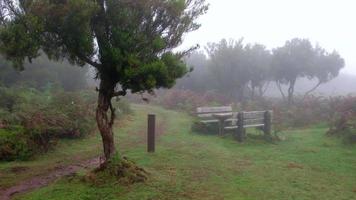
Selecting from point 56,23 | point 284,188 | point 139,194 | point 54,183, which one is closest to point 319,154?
point 284,188

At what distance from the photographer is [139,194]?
7848 millimetres

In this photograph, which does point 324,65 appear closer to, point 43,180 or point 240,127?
point 240,127

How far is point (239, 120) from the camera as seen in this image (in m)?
15.4

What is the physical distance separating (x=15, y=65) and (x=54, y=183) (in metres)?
2.55

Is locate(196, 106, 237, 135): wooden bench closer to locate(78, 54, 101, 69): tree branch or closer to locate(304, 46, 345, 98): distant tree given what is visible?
locate(78, 54, 101, 69): tree branch

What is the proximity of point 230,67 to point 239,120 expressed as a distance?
2022 centimetres

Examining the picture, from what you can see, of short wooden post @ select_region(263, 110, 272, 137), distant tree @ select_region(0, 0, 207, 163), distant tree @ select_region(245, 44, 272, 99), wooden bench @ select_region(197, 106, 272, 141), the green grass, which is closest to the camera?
distant tree @ select_region(0, 0, 207, 163)

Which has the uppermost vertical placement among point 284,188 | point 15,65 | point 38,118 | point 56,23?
point 56,23

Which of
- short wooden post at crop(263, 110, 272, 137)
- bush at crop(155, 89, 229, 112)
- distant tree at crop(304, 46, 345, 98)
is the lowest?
short wooden post at crop(263, 110, 272, 137)

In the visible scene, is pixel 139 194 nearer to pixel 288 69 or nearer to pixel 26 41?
pixel 26 41

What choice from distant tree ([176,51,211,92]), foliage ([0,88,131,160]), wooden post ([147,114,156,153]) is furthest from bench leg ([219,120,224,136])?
distant tree ([176,51,211,92])

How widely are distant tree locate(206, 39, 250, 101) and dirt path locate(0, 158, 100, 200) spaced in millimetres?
25157

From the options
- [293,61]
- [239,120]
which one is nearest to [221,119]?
[239,120]

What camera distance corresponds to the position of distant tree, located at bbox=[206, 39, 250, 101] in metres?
34.8
